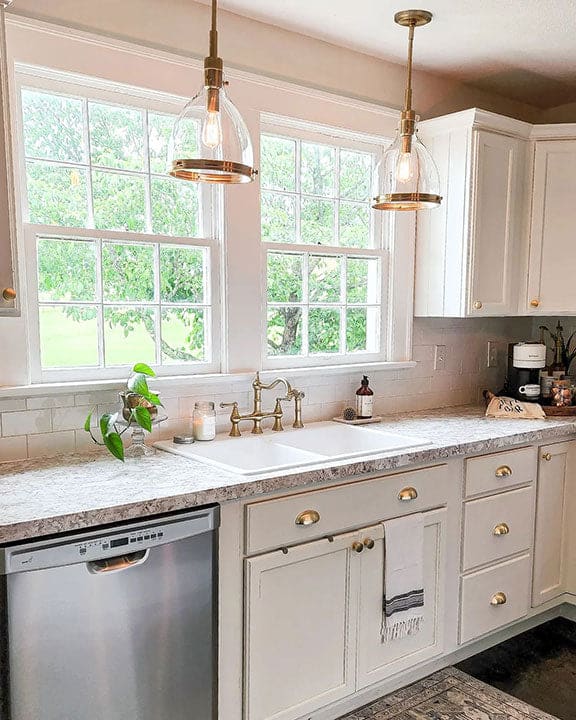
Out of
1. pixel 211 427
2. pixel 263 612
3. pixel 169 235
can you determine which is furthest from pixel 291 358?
pixel 263 612

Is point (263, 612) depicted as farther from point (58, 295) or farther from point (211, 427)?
point (58, 295)

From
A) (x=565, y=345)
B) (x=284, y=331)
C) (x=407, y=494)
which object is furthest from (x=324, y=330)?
(x=565, y=345)

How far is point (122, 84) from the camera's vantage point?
2.32 meters

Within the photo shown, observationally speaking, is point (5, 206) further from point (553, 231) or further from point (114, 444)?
point (553, 231)

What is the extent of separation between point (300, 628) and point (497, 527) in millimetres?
1050

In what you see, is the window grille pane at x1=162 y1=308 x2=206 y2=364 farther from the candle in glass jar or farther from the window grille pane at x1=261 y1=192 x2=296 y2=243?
the window grille pane at x1=261 y1=192 x2=296 y2=243

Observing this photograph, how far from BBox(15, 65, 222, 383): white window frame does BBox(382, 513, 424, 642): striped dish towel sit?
0.96 m

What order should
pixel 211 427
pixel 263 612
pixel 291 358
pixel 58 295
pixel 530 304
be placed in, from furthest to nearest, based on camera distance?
pixel 530 304
pixel 291 358
pixel 211 427
pixel 58 295
pixel 263 612

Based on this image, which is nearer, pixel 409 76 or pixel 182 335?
pixel 409 76

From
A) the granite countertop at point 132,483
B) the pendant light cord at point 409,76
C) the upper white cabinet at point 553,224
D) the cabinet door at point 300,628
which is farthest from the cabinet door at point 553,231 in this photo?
the cabinet door at point 300,628

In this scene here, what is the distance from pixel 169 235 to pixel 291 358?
76 centimetres

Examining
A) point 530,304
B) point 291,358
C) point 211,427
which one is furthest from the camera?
point 530,304

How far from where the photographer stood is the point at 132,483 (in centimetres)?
Result: 190

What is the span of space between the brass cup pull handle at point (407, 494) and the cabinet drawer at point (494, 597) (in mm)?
512
